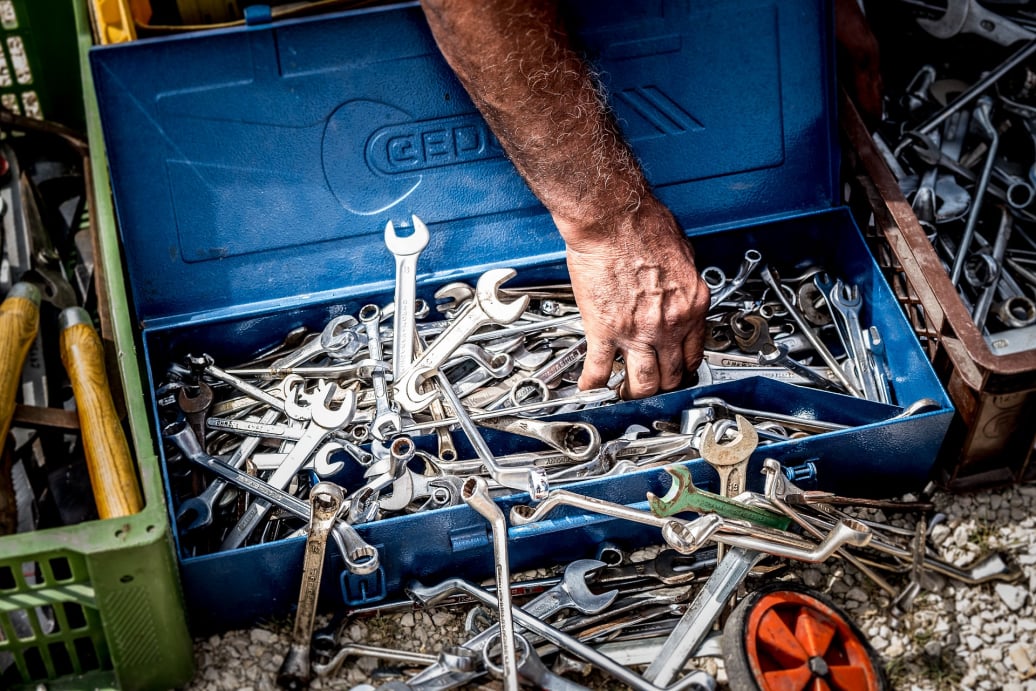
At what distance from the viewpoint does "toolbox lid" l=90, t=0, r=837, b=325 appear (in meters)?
2.21

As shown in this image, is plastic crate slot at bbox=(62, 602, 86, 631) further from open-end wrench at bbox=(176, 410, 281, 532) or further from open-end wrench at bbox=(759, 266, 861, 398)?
open-end wrench at bbox=(759, 266, 861, 398)

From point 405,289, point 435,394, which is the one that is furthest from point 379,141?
point 435,394

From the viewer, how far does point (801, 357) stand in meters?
2.44

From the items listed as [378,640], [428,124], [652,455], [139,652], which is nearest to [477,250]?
[428,124]

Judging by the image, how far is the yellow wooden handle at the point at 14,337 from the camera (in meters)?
2.05

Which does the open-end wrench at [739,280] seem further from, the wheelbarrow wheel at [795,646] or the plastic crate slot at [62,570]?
the plastic crate slot at [62,570]

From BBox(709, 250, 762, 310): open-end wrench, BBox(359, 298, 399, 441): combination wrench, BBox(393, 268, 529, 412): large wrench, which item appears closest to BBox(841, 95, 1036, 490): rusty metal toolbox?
BBox(709, 250, 762, 310): open-end wrench

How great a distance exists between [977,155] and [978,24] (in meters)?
0.40

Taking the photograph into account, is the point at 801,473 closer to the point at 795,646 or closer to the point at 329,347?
the point at 795,646

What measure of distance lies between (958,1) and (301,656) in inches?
93.1

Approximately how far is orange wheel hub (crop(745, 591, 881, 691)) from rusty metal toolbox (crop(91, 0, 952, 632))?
304mm

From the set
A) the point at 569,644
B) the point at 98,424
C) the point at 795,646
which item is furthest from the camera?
the point at 98,424

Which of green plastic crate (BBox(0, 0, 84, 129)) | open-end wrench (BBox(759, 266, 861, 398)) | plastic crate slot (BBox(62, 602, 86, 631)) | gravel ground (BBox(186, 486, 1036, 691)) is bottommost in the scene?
gravel ground (BBox(186, 486, 1036, 691))

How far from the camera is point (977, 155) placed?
2.68 metres
